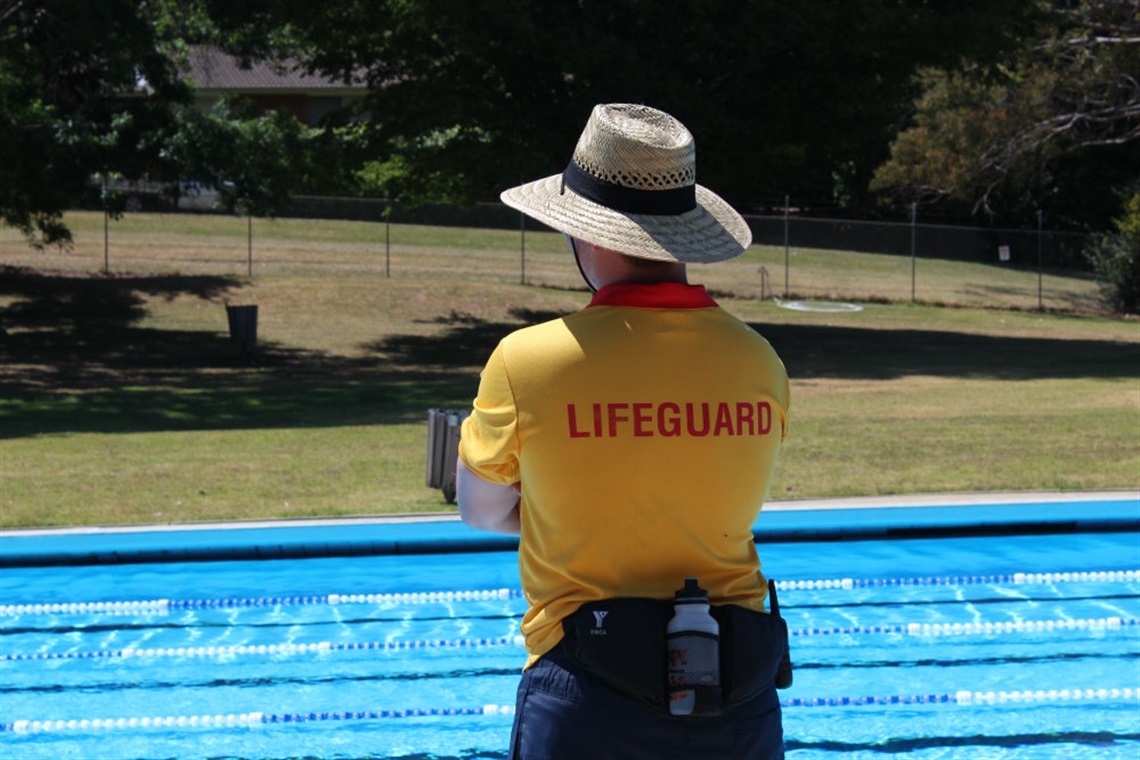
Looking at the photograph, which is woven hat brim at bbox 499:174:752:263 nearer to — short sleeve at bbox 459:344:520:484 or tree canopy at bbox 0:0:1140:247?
short sleeve at bbox 459:344:520:484

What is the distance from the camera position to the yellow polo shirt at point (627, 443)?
234 centimetres

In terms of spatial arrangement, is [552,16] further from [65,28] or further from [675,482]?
[675,482]

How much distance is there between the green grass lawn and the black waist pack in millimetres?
7278

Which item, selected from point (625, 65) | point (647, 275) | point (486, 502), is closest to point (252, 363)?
point (625, 65)

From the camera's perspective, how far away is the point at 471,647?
22.1 feet

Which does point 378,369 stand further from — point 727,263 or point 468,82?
point 727,263

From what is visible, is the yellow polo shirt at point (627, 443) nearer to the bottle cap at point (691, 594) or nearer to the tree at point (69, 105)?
the bottle cap at point (691, 594)

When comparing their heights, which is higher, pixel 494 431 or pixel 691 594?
pixel 494 431

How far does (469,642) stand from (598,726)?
4.54m

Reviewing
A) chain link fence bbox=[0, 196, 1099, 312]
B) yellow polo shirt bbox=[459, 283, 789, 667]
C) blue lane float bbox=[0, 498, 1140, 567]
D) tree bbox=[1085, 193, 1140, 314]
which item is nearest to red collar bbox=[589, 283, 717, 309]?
yellow polo shirt bbox=[459, 283, 789, 667]

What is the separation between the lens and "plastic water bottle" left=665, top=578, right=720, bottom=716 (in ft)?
7.48

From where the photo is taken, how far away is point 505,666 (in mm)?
6473

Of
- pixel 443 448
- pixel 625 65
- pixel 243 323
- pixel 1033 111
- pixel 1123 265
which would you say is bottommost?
pixel 443 448

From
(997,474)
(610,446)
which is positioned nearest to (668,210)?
(610,446)
